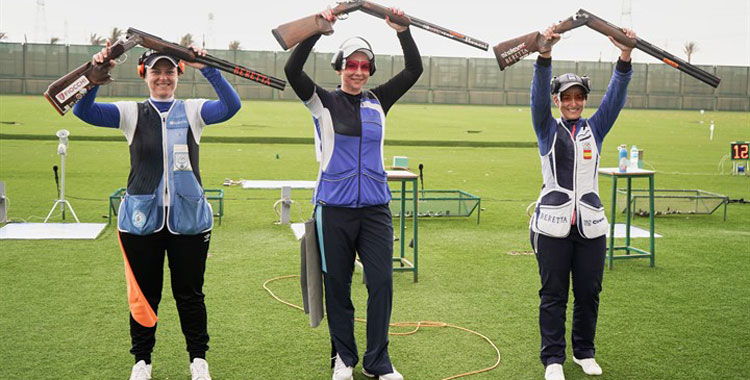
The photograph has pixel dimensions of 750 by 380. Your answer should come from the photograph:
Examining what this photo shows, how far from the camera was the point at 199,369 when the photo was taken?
472 centimetres

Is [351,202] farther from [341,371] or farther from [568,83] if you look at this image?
[568,83]

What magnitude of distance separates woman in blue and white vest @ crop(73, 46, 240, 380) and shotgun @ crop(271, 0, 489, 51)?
536 mm

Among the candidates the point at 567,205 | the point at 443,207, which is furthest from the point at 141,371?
the point at 443,207

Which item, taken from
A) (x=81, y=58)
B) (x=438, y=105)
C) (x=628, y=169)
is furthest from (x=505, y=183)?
(x=81, y=58)

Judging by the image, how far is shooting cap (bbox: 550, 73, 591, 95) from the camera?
16.1ft

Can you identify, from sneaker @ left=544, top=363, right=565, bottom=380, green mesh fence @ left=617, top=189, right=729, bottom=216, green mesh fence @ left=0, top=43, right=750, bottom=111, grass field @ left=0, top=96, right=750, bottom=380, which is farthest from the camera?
green mesh fence @ left=0, top=43, right=750, bottom=111

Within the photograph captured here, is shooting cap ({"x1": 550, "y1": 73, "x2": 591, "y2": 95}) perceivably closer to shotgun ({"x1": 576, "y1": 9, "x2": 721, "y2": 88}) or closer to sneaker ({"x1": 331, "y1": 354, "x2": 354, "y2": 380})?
shotgun ({"x1": 576, "y1": 9, "x2": 721, "y2": 88})

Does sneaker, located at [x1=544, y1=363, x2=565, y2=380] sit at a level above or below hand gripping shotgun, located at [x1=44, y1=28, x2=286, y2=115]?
below

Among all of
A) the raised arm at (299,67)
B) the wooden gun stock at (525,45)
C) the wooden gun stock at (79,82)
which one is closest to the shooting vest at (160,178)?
the wooden gun stock at (79,82)

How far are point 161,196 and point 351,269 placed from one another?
124cm

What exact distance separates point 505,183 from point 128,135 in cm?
1249

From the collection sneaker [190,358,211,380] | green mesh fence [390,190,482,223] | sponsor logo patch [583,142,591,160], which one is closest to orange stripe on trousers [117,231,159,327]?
sneaker [190,358,211,380]

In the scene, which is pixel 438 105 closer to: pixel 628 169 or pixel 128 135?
pixel 628 169

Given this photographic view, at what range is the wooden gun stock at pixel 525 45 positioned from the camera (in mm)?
4707
